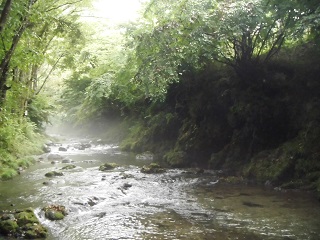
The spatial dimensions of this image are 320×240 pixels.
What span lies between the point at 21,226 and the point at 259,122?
9.88m

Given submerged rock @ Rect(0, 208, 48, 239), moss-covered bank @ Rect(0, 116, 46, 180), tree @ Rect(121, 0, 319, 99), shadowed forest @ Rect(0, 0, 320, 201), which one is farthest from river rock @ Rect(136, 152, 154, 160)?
submerged rock @ Rect(0, 208, 48, 239)

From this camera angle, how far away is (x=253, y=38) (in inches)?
544

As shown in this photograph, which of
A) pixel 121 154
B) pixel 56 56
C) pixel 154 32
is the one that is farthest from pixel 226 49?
pixel 56 56

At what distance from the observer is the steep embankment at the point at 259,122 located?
11.8m

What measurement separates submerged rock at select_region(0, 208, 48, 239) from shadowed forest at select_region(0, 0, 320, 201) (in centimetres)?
350

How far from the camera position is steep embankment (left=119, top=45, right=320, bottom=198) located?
11820mm

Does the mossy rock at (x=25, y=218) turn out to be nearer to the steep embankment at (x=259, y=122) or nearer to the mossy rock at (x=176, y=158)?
the steep embankment at (x=259, y=122)

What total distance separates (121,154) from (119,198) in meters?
10.3

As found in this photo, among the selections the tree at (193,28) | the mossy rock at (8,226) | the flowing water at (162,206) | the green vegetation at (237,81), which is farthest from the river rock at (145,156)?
the mossy rock at (8,226)

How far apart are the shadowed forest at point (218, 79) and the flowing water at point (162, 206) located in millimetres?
1682

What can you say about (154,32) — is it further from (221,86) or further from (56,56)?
(56,56)

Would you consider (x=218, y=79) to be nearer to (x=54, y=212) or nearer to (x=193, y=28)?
(x=193, y=28)

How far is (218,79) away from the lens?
52.4 feet

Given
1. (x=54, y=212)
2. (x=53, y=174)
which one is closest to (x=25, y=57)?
(x=54, y=212)
